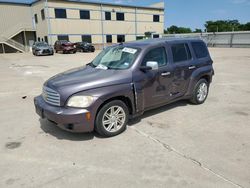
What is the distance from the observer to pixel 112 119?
3.92m

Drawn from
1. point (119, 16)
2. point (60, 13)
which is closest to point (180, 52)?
point (60, 13)

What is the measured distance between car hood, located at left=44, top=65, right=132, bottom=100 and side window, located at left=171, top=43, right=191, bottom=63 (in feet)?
4.71

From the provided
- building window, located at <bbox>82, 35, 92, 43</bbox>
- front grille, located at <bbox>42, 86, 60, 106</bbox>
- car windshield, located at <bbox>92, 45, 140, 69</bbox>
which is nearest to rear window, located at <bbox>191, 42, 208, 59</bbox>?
car windshield, located at <bbox>92, 45, 140, 69</bbox>

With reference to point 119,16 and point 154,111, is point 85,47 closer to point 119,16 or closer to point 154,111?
point 119,16

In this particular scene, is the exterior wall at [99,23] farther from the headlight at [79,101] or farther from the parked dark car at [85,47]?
the headlight at [79,101]

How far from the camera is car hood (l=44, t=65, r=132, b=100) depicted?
359 centimetres

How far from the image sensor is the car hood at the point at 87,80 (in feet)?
11.8

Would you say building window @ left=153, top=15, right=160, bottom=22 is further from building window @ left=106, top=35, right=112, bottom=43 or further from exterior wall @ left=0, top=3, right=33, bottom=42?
exterior wall @ left=0, top=3, right=33, bottom=42

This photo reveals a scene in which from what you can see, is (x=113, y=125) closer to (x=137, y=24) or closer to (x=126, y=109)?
(x=126, y=109)

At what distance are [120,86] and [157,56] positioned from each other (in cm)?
123

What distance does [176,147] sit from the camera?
3.52 m

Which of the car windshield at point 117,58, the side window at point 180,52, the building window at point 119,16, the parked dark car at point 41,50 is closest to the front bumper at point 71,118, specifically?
the car windshield at point 117,58

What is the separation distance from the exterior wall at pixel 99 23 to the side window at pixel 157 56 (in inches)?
1217

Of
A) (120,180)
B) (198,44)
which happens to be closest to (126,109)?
(120,180)
